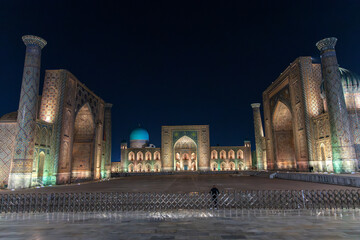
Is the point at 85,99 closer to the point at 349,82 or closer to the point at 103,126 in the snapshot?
the point at 103,126

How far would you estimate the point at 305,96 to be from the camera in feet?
75.2

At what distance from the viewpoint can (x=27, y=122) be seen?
50.3ft

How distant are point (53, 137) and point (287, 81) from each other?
928 inches

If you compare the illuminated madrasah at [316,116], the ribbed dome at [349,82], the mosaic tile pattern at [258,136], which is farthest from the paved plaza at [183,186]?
the mosaic tile pattern at [258,136]

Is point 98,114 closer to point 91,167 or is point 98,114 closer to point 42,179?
point 91,167

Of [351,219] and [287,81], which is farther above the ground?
[287,81]

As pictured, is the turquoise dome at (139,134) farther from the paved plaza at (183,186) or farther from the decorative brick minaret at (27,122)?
the decorative brick minaret at (27,122)

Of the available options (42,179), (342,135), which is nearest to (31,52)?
(42,179)

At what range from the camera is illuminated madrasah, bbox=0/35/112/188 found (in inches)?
598

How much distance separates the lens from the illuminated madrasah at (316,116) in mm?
17656

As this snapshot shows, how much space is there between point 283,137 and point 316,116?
9.21 m

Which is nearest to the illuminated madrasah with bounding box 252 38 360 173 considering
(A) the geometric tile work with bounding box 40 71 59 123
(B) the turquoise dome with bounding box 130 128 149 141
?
(A) the geometric tile work with bounding box 40 71 59 123

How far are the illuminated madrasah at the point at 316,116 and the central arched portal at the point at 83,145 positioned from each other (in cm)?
2055

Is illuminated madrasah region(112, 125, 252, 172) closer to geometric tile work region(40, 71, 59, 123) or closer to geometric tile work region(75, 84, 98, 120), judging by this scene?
geometric tile work region(75, 84, 98, 120)
